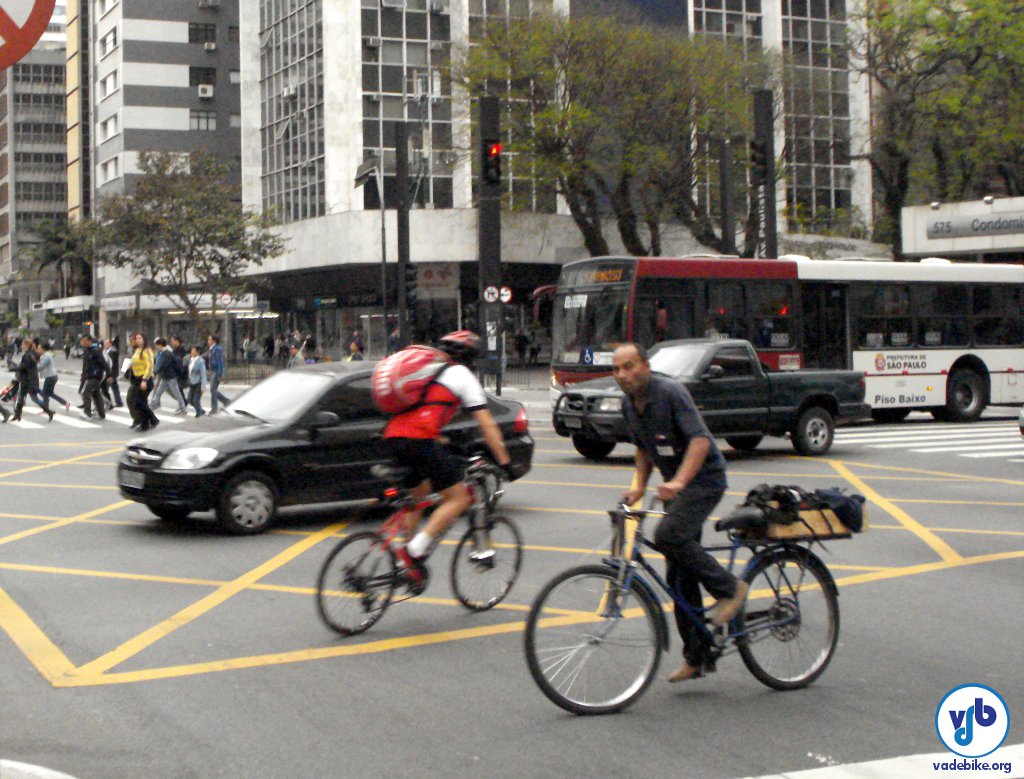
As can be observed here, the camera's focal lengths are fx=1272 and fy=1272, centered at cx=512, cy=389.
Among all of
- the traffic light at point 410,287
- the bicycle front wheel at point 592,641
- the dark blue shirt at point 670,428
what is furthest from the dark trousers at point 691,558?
the traffic light at point 410,287

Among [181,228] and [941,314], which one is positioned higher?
[181,228]

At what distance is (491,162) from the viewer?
26.2 meters

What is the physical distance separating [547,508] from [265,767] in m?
8.06

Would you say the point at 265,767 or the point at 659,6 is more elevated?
the point at 659,6

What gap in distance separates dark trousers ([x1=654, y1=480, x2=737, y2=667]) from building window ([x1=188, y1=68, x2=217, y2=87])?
73342 millimetres

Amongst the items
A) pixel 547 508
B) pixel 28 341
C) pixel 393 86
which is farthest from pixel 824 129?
pixel 547 508

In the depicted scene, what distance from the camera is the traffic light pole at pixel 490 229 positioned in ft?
86.5

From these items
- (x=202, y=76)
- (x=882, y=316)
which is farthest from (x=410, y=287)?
(x=202, y=76)

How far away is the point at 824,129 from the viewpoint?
161 feet

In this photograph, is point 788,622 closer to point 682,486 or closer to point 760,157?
point 682,486

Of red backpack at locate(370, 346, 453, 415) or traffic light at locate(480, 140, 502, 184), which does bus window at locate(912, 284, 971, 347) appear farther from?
red backpack at locate(370, 346, 453, 415)

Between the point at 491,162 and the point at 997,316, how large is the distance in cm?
1091

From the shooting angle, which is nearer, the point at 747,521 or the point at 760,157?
the point at 747,521

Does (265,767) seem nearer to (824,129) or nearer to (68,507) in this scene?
(68,507)
